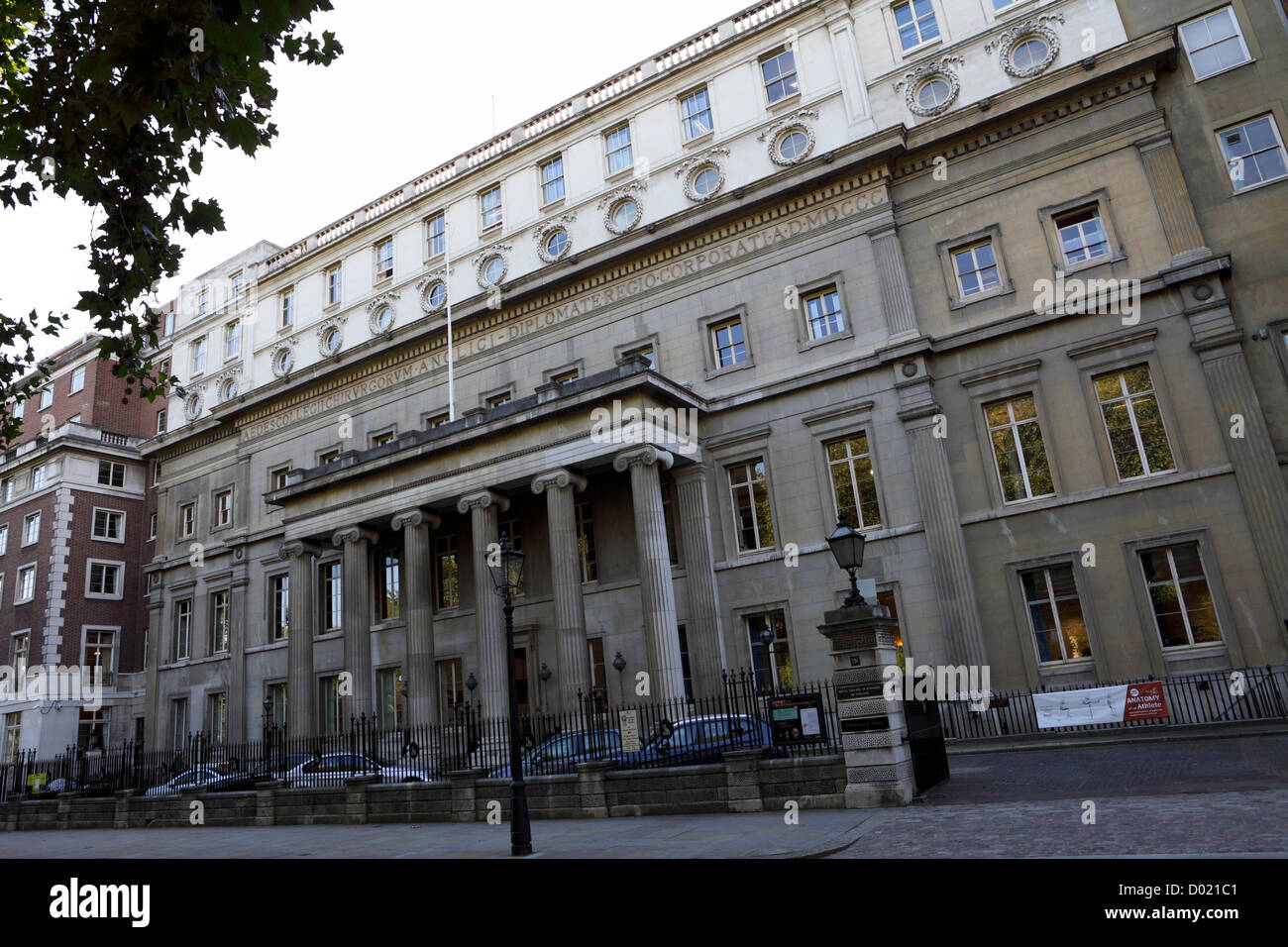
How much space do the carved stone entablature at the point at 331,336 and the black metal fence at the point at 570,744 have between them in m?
18.0

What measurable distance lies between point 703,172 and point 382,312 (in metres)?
16.1

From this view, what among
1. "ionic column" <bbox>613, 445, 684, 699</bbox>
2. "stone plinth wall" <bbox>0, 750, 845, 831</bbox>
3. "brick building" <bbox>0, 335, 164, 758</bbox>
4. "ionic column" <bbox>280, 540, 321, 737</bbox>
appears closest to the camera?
"stone plinth wall" <bbox>0, 750, 845, 831</bbox>

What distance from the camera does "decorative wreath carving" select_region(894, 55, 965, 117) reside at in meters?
26.6

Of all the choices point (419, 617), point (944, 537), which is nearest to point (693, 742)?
point (944, 537)

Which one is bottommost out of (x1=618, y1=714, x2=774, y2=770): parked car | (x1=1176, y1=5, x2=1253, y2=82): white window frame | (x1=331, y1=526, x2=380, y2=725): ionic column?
(x1=618, y1=714, x2=774, y2=770): parked car

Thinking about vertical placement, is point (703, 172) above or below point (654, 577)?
above

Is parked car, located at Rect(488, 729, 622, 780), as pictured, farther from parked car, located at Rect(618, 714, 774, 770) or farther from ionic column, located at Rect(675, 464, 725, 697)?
ionic column, located at Rect(675, 464, 725, 697)

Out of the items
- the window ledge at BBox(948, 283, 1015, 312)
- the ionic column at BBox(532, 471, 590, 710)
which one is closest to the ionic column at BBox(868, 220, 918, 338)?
the window ledge at BBox(948, 283, 1015, 312)

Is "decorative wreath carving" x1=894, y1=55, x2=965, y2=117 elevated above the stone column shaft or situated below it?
above

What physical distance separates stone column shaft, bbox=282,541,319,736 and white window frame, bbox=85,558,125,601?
20.9 metres

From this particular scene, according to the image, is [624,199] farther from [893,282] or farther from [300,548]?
[300,548]

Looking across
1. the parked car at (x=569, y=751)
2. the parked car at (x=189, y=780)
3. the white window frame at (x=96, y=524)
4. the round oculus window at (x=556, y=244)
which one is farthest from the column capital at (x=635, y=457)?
the white window frame at (x=96, y=524)

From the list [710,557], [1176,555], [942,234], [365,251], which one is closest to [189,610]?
[365,251]

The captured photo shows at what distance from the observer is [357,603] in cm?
3048
